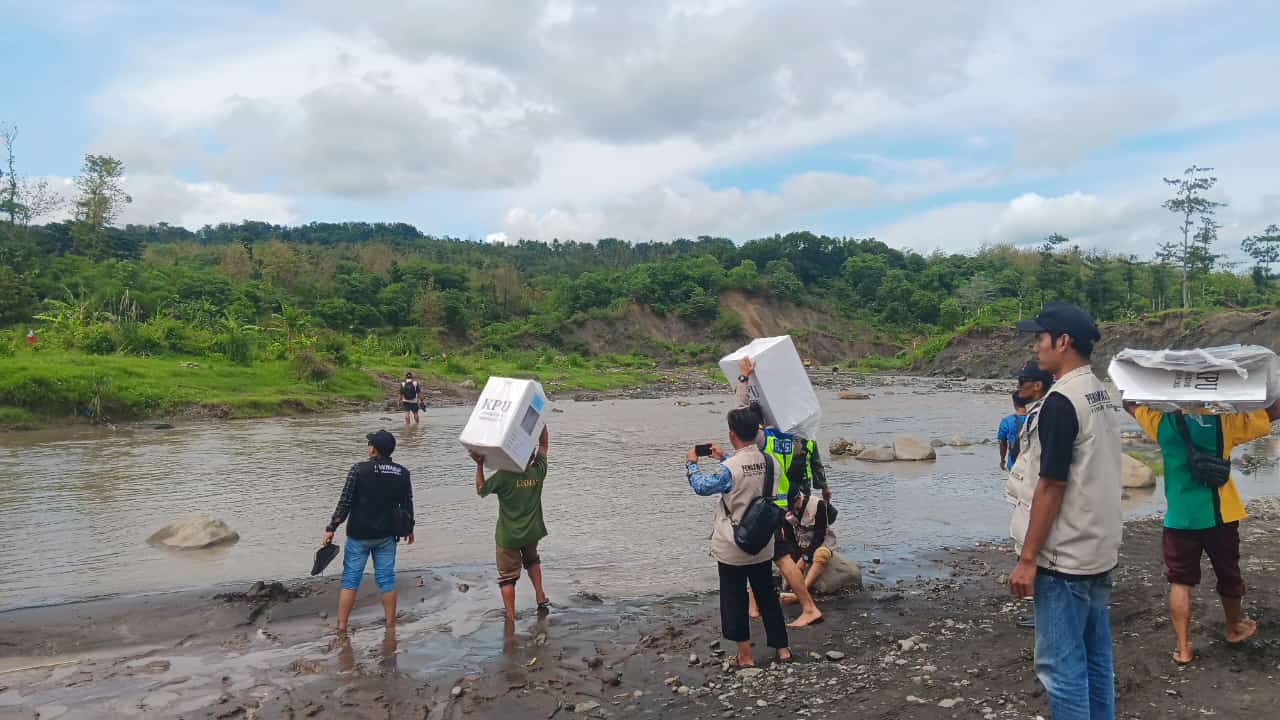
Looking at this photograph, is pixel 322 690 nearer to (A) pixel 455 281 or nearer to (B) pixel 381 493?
(B) pixel 381 493

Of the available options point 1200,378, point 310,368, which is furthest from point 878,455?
point 310,368

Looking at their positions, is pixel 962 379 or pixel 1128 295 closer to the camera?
pixel 962 379

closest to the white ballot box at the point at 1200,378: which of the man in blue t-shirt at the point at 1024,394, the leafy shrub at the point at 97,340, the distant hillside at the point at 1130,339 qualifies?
the man in blue t-shirt at the point at 1024,394

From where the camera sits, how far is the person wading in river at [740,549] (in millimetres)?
6082

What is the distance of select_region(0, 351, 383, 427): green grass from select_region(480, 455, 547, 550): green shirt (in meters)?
23.5

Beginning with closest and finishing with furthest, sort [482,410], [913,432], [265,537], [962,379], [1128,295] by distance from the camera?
[482,410] < [265,537] < [913,432] < [962,379] < [1128,295]

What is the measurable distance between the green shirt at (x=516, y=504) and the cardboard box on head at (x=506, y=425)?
0.30m

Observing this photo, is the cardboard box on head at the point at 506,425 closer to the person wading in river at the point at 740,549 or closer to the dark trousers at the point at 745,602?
the person wading in river at the point at 740,549

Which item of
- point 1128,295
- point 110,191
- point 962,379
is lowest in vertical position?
point 962,379

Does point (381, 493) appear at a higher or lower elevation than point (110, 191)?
lower

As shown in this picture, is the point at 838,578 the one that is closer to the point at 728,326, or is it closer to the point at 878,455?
the point at 878,455

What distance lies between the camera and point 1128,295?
73.2 meters

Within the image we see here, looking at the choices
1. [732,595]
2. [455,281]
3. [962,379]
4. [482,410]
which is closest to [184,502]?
[482,410]

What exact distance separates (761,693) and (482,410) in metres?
3.30
